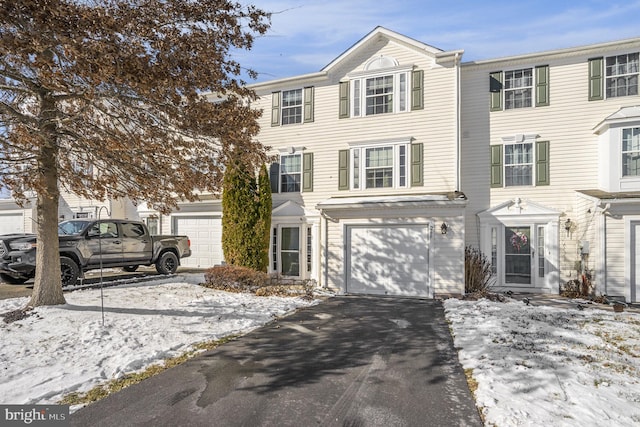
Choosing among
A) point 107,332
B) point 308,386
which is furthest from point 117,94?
point 308,386

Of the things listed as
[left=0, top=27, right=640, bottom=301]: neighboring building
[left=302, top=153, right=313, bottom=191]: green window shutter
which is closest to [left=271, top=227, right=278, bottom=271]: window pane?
[left=0, top=27, right=640, bottom=301]: neighboring building

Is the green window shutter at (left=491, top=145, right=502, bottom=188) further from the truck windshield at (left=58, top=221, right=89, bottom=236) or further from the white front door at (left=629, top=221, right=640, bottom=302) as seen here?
the truck windshield at (left=58, top=221, right=89, bottom=236)

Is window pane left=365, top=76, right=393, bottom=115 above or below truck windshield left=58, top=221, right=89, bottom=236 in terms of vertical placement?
above

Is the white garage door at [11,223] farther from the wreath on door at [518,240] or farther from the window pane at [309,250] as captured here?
the wreath on door at [518,240]

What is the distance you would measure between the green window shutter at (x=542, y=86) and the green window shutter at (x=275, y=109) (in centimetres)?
934

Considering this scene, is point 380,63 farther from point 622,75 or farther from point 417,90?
point 622,75

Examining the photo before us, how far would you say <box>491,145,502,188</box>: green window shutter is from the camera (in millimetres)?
13250

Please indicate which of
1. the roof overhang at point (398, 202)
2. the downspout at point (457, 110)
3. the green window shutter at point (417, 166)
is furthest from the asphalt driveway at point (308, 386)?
the downspout at point (457, 110)

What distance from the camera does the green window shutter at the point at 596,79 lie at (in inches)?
486

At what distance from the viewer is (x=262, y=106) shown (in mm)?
15820

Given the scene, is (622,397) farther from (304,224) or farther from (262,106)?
(262,106)

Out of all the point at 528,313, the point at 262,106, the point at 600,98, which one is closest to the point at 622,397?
the point at 528,313

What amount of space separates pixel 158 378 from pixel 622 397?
222 inches

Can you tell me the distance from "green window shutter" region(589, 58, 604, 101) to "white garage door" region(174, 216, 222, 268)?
551 inches
